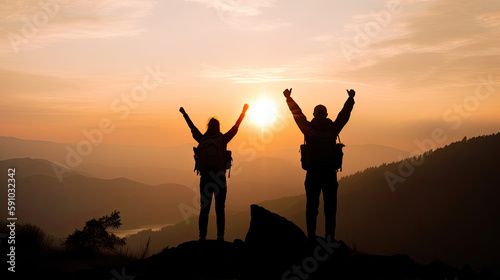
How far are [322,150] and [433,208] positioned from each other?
4494 inches

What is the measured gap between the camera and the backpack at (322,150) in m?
10.1

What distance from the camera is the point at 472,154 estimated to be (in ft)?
386

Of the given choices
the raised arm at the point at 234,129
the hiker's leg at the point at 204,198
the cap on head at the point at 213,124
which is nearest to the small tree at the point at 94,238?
the hiker's leg at the point at 204,198

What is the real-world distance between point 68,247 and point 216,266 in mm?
5942

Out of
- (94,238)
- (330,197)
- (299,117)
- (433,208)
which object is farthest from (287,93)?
(433,208)

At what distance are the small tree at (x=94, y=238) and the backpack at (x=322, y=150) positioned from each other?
22.7 feet

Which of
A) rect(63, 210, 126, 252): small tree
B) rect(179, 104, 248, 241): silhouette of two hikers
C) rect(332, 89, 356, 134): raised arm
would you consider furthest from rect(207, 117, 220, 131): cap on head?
rect(63, 210, 126, 252): small tree

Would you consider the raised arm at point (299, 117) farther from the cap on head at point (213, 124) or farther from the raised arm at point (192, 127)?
the raised arm at point (192, 127)

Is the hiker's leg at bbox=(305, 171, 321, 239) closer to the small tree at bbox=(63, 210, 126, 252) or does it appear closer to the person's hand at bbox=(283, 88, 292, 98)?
the person's hand at bbox=(283, 88, 292, 98)

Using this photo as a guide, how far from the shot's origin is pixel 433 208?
115 metres

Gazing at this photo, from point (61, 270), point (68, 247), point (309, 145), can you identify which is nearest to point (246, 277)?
point (309, 145)

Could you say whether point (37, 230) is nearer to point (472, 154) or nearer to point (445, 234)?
point (445, 234)

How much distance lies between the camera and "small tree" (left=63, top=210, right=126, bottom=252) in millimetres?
13617

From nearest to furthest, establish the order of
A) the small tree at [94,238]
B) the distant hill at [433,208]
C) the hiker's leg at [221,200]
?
the hiker's leg at [221,200]
the small tree at [94,238]
the distant hill at [433,208]
